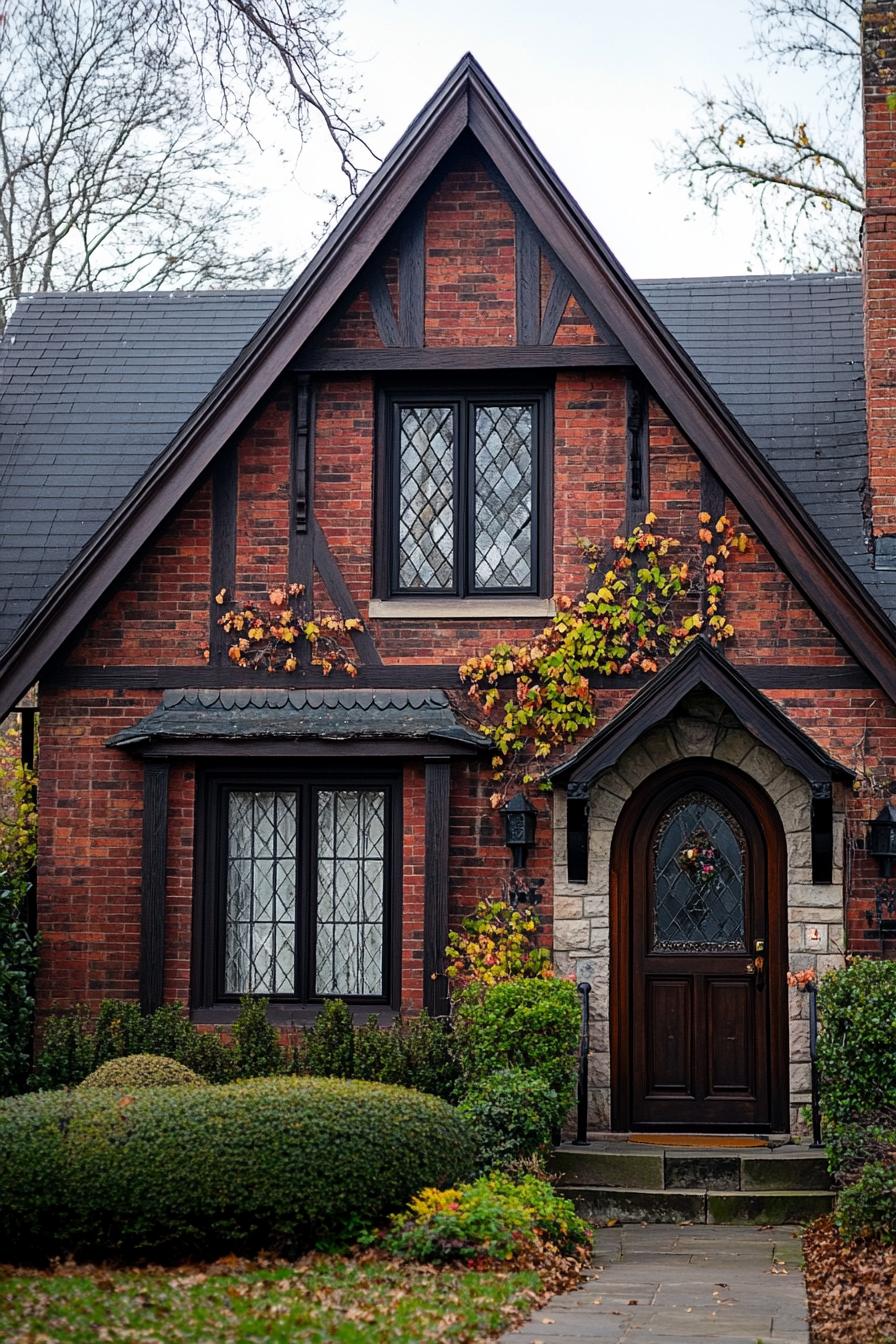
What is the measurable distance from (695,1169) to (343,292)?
6260 millimetres

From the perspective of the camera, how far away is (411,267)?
11.8 metres

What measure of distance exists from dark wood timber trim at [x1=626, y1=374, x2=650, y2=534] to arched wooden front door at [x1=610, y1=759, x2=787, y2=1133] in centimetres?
182

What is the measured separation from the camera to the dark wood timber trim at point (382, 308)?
11.7 metres

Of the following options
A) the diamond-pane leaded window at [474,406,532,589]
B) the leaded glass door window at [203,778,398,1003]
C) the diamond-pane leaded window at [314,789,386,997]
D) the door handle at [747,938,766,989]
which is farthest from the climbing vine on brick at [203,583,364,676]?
the door handle at [747,938,766,989]

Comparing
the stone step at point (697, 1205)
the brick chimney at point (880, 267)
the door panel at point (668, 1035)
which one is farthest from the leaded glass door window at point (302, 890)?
the brick chimney at point (880, 267)

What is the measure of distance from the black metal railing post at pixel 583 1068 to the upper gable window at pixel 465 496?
289cm

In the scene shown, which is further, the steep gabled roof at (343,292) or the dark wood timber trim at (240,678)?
the dark wood timber trim at (240,678)

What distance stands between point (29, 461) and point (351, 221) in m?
3.66

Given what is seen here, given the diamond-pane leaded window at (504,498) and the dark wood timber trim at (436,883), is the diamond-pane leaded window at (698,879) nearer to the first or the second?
the dark wood timber trim at (436,883)

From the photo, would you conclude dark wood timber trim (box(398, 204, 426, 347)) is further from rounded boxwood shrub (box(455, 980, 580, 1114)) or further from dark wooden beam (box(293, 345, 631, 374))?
rounded boxwood shrub (box(455, 980, 580, 1114))

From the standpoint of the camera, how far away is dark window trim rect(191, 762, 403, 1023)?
37.7 feet

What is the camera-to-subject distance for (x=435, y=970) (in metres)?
11.2

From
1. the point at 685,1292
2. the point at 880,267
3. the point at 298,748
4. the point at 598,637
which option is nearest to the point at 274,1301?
the point at 685,1292

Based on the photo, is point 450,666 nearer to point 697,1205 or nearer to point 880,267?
point 697,1205
